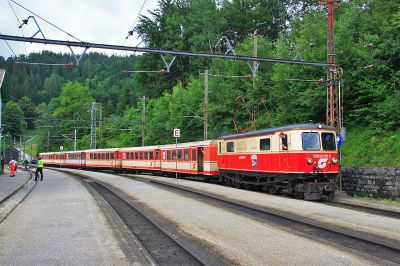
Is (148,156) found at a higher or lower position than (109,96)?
lower

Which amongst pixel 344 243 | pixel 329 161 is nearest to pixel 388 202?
pixel 329 161

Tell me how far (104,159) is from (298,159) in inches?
1398

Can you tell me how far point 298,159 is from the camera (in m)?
17.2

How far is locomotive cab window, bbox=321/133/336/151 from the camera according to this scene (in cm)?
1762

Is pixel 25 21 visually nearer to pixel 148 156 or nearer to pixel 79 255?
pixel 79 255

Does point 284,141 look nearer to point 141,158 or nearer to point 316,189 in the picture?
point 316,189

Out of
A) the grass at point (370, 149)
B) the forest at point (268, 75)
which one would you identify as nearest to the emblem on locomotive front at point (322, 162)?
the grass at point (370, 149)

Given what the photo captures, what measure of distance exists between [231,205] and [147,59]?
2142 inches

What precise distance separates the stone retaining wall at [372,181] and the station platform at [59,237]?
10632 mm

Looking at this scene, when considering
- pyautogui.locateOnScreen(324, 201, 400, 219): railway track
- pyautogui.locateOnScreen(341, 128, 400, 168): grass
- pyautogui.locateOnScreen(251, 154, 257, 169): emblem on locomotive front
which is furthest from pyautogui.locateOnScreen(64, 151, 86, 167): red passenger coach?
pyautogui.locateOnScreen(324, 201, 400, 219): railway track

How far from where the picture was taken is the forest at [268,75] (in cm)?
2388

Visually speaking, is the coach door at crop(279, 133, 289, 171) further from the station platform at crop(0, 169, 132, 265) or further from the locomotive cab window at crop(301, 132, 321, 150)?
the station platform at crop(0, 169, 132, 265)

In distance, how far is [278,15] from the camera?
56.3 m

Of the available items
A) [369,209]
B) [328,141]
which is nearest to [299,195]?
[328,141]
